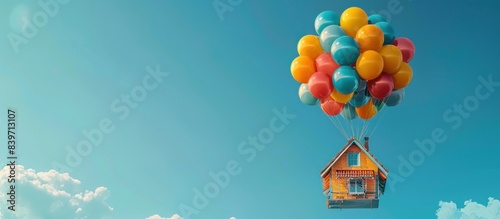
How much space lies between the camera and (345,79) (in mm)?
19078

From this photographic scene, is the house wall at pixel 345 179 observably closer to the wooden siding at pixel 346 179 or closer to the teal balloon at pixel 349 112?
the wooden siding at pixel 346 179

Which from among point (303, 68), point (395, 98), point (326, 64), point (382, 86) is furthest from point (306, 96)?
point (395, 98)

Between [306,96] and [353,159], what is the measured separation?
8.92 feet

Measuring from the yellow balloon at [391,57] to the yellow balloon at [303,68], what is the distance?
2.12 meters

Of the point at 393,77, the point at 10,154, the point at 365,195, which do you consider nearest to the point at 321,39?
the point at 393,77

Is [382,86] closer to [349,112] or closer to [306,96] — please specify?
[349,112]

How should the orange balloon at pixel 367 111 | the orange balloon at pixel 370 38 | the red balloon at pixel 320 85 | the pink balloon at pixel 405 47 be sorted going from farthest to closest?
1. the orange balloon at pixel 367 111
2. the pink balloon at pixel 405 47
3. the red balloon at pixel 320 85
4. the orange balloon at pixel 370 38

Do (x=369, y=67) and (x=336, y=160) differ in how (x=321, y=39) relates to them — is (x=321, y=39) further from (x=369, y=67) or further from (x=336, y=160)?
(x=336, y=160)

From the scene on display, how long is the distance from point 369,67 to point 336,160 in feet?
12.7

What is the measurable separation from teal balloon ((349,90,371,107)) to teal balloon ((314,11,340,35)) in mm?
2219

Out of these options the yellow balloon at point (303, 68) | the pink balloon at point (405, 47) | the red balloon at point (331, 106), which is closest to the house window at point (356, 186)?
the red balloon at point (331, 106)

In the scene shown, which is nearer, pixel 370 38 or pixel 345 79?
pixel 345 79

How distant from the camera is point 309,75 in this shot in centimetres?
2022

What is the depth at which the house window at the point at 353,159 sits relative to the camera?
21750 mm
